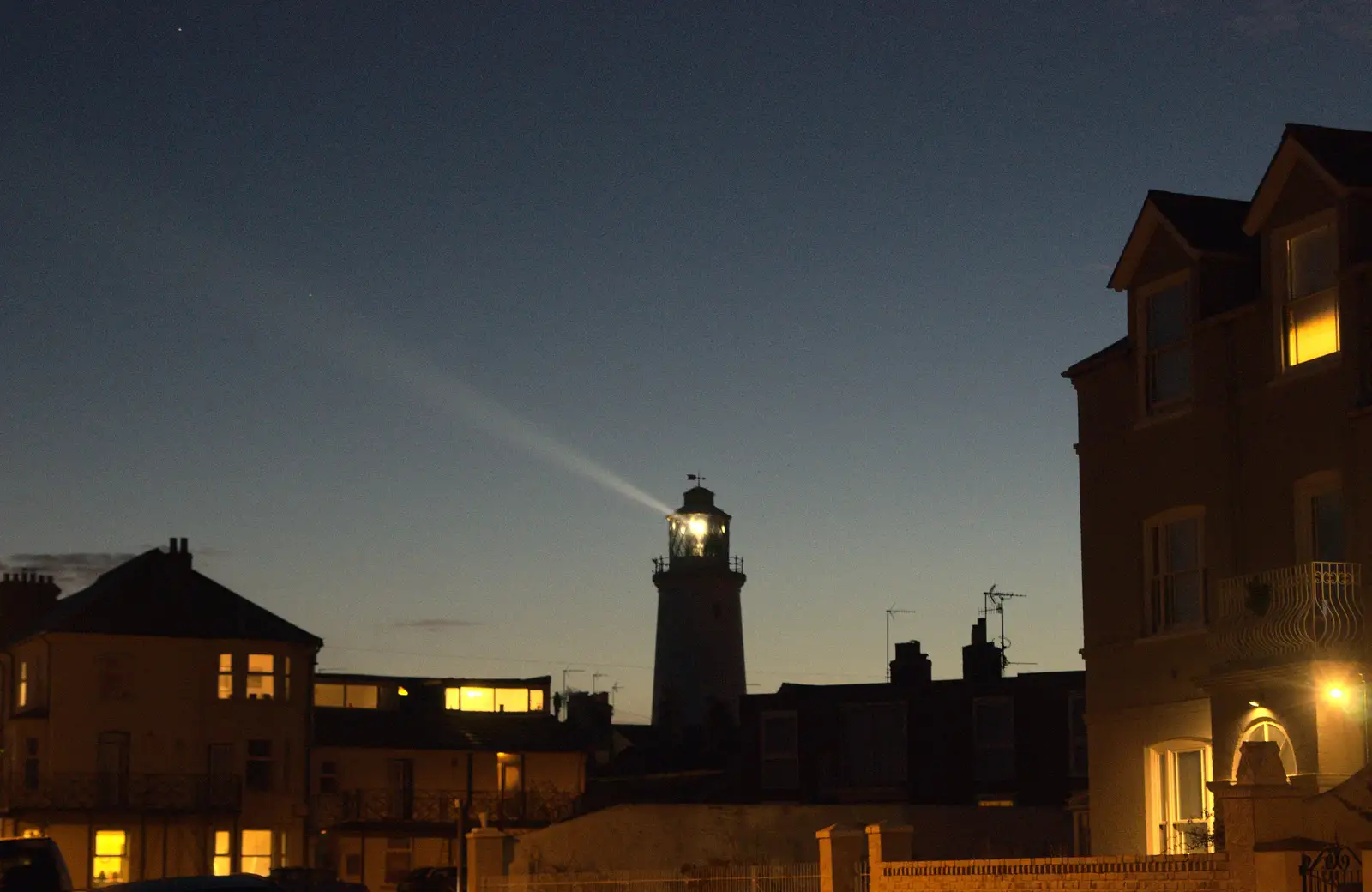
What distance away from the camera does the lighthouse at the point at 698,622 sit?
276ft

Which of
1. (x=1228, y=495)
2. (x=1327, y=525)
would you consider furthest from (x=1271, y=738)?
(x=1228, y=495)

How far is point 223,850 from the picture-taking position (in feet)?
202

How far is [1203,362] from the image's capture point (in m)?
27.8

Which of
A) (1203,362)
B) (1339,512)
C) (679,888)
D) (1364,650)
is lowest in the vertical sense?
(679,888)

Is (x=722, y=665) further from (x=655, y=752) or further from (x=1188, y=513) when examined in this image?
(x=1188, y=513)

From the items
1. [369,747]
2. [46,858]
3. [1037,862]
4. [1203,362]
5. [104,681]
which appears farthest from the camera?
[369,747]

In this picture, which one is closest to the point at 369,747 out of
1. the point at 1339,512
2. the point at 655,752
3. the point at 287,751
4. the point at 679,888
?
the point at 287,751

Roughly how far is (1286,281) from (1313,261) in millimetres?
474

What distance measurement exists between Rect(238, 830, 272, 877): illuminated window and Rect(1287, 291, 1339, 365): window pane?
4345 cm

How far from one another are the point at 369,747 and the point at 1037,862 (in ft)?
151

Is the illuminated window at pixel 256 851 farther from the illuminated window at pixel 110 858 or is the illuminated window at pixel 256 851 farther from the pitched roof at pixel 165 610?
the pitched roof at pixel 165 610

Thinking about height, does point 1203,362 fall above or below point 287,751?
above

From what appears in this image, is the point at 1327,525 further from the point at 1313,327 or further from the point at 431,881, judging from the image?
the point at 431,881

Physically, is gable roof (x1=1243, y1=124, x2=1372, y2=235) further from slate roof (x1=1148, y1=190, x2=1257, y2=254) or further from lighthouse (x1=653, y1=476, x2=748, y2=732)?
lighthouse (x1=653, y1=476, x2=748, y2=732)
